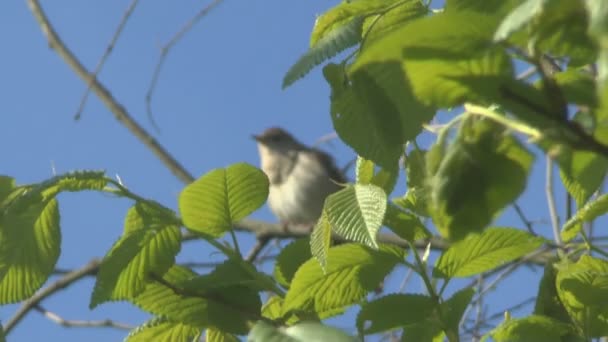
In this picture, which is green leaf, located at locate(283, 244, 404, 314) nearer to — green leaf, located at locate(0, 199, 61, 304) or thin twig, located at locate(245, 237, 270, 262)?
green leaf, located at locate(0, 199, 61, 304)

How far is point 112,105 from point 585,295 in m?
3.13

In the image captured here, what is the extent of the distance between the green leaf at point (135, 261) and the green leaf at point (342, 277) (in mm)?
155

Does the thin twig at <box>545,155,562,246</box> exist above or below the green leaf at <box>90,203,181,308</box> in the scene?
below

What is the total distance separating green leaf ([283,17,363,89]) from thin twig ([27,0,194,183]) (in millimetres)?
2642

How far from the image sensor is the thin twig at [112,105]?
389 cm

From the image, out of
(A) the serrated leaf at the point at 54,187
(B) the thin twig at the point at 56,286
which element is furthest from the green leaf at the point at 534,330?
(B) the thin twig at the point at 56,286

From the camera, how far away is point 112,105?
4160 millimetres

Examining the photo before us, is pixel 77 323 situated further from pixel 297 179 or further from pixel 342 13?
pixel 297 179

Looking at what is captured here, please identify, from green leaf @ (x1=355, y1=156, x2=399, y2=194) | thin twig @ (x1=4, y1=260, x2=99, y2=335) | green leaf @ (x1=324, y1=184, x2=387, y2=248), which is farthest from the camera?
thin twig @ (x1=4, y1=260, x2=99, y2=335)

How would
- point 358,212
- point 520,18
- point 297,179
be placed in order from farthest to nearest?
point 297,179
point 358,212
point 520,18

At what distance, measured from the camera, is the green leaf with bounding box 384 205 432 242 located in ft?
4.28

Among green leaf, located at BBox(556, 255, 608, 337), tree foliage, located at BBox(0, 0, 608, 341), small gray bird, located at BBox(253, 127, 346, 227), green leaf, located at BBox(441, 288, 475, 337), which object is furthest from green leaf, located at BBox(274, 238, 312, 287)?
small gray bird, located at BBox(253, 127, 346, 227)

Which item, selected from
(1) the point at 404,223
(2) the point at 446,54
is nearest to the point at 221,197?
(1) the point at 404,223

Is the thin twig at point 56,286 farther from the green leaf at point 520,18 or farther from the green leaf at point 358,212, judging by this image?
the green leaf at point 520,18
